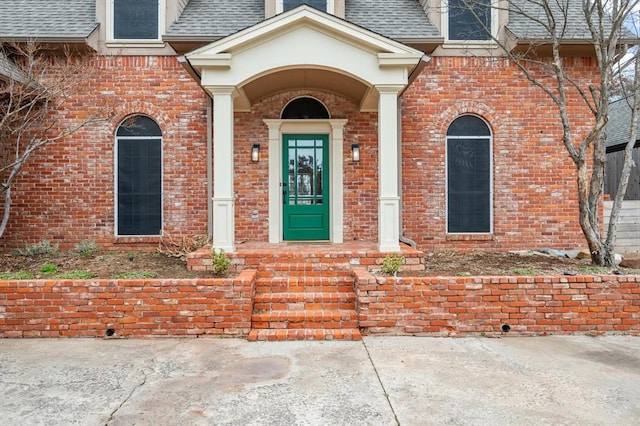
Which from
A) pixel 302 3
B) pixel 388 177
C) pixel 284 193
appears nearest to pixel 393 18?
pixel 302 3

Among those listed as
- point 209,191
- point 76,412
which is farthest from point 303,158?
point 76,412

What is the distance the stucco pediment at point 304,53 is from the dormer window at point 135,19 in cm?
275

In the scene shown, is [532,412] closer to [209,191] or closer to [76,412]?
[76,412]

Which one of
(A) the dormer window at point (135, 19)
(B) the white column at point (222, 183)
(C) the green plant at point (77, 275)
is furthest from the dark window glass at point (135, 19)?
(C) the green plant at point (77, 275)

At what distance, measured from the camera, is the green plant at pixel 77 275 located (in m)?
5.30

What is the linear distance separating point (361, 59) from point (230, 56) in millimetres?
1891

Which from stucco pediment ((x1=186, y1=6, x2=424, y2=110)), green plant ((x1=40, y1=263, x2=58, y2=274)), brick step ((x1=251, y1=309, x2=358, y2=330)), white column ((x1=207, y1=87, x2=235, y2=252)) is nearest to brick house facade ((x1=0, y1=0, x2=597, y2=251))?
stucco pediment ((x1=186, y1=6, x2=424, y2=110))

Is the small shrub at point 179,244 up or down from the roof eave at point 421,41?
down

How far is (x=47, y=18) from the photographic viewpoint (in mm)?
8008

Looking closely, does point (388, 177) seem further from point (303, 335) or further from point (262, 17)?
point (262, 17)

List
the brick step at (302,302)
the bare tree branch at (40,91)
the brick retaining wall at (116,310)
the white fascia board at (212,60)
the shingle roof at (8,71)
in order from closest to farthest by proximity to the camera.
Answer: the brick retaining wall at (116,310)
the brick step at (302,302)
the white fascia board at (212,60)
the shingle roof at (8,71)
the bare tree branch at (40,91)

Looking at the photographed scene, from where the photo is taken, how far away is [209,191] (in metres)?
8.05

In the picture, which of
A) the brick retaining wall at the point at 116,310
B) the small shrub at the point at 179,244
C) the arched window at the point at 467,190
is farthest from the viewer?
the arched window at the point at 467,190

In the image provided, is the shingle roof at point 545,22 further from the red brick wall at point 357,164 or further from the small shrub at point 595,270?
the small shrub at point 595,270
